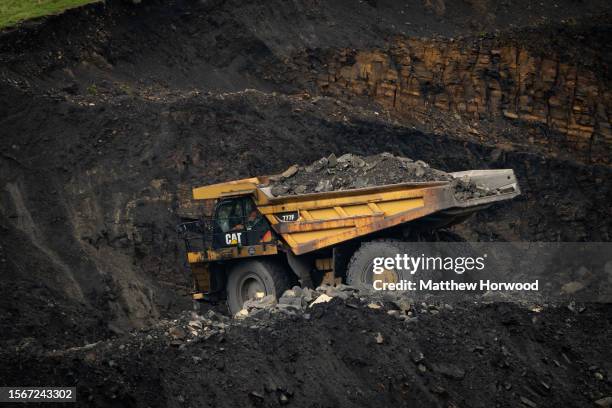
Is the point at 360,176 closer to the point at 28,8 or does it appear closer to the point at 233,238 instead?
the point at 233,238

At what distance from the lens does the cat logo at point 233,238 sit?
53.7ft

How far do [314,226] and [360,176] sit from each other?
1044mm

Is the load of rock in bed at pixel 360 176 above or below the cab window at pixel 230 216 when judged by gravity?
above

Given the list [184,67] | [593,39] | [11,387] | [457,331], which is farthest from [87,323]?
[593,39]

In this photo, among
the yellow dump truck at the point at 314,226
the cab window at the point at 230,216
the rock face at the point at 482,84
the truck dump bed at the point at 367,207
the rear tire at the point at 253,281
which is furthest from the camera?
the rock face at the point at 482,84

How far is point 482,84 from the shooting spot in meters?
23.5

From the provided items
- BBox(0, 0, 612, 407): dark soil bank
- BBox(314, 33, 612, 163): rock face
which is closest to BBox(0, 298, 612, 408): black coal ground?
BBox(0, 0, 612, 407): dark soil bank

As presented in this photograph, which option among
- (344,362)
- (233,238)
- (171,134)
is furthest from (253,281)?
(171,134)

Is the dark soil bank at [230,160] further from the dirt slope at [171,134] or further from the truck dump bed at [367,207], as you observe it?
the truck dump bed at [367,207]

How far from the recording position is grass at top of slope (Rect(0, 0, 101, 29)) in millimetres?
23172

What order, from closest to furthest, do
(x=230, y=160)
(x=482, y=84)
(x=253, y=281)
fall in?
(x=253, y=281)
(x=230, y=160)
(x=482, y=84)

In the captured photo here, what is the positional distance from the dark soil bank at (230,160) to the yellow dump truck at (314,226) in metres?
2.08

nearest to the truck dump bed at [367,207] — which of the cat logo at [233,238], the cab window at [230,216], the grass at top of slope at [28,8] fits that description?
the cab window at [230,216]

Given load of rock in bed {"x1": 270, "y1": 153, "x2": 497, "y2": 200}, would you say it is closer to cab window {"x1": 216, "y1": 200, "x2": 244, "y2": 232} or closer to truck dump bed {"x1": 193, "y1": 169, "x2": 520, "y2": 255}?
truck dump bed {"x1": 193, "y1": 169, "x2": 520, "y2": 255}
